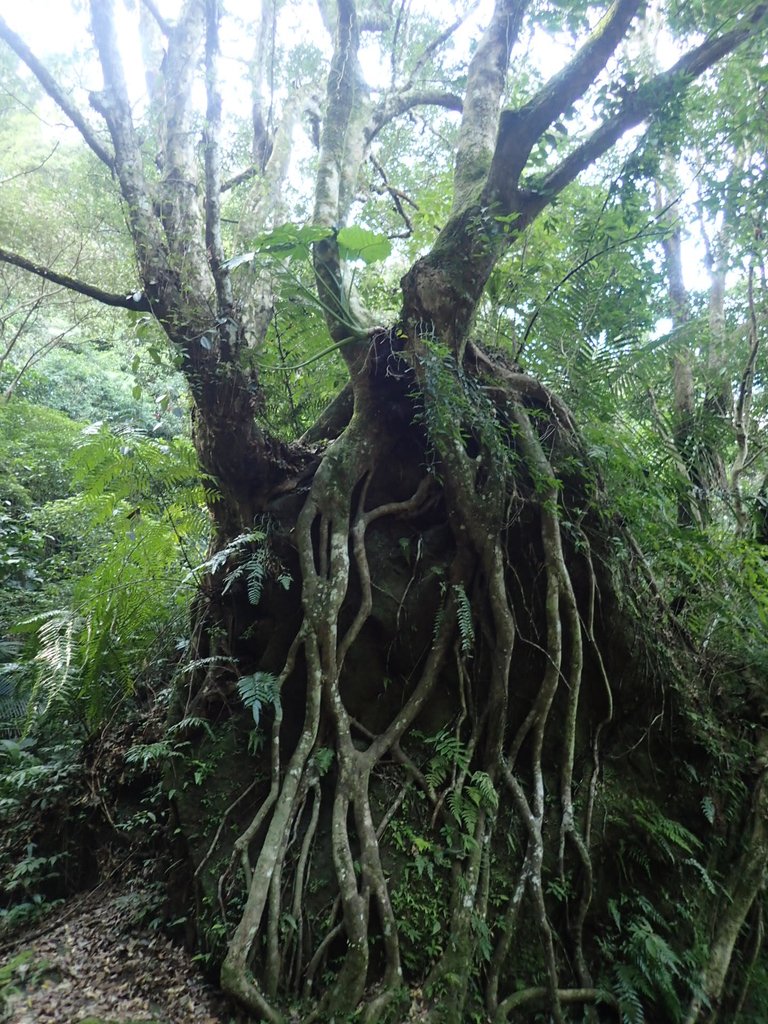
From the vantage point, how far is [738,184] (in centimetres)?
450

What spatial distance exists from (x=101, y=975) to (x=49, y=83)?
16.5 feet

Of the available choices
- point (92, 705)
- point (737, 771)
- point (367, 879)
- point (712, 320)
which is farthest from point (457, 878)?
point (712, 320)

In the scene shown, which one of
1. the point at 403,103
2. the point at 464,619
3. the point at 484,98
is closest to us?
the point at 464,619

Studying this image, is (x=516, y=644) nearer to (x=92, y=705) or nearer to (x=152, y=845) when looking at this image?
(x=152, y=845)

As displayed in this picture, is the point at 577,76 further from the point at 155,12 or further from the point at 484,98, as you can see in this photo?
the point at 155,12

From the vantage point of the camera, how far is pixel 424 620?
12.5ft

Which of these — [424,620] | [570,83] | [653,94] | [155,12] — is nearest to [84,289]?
[424,620]

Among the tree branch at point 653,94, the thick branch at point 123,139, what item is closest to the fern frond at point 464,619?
the tree branch at point 653,94

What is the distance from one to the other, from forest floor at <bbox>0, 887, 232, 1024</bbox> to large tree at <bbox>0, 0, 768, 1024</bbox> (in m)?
0.28

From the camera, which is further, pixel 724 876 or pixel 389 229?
pixel 389 229

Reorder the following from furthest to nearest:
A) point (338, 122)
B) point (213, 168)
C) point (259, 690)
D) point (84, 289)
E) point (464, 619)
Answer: point (338, 122) < point (213, 168) < point (84, 289) < point (464, 619) < point (259, 690)

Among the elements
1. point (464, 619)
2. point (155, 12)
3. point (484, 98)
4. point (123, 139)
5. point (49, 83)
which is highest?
point (155, 12)

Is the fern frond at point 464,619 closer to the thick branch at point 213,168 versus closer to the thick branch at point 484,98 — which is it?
the thick branch at point 213,168

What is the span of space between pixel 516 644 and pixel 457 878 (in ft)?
4.57
